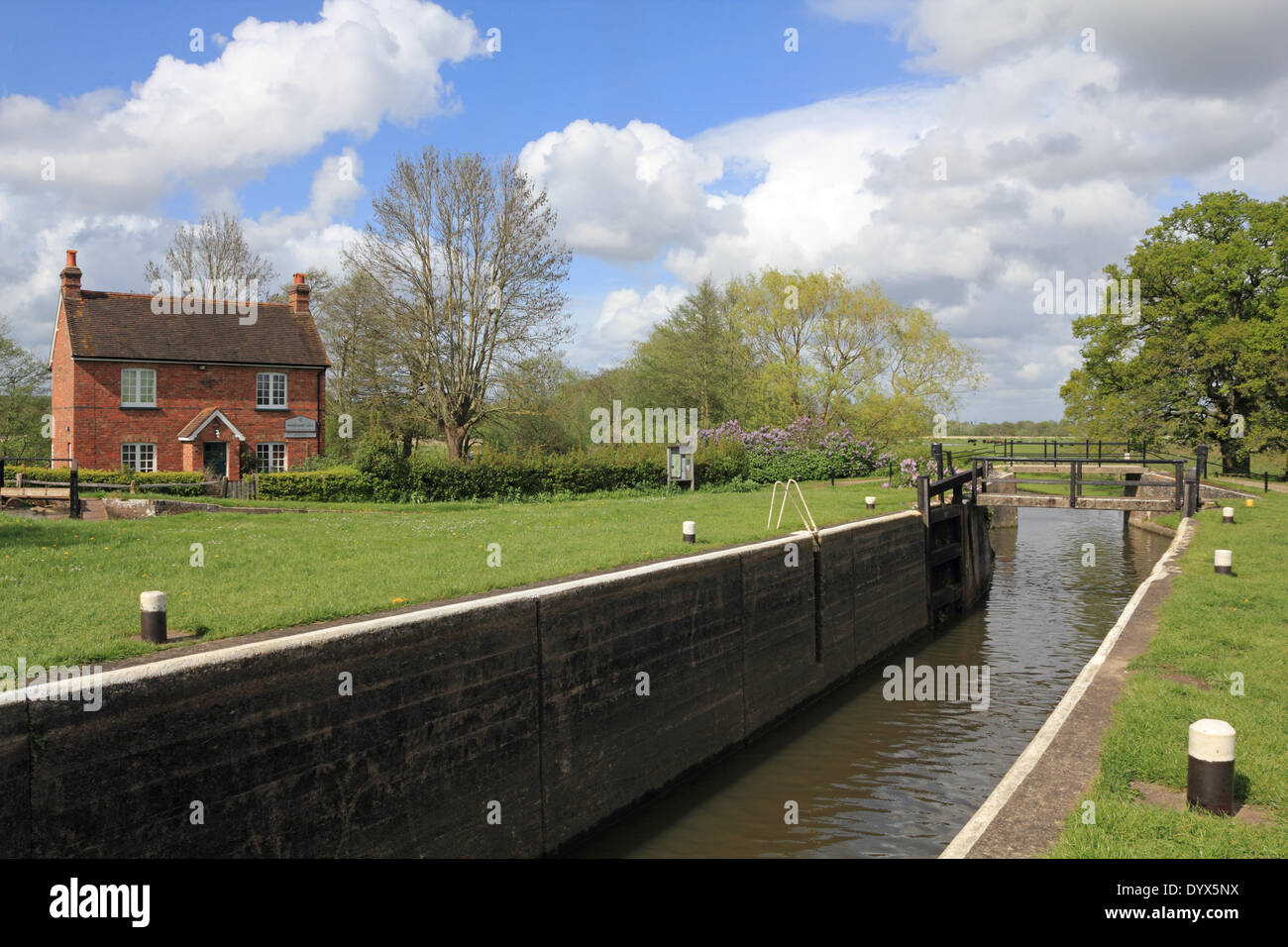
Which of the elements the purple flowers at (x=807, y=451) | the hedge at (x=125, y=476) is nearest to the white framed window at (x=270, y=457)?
the hedge at (x=125, y=476)

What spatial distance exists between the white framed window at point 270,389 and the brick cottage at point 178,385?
0.04 meters

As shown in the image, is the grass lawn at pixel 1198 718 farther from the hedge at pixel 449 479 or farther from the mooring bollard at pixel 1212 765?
the hedge at pixel 449 479

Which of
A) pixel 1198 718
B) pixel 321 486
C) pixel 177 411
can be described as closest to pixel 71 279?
pixel 177 411

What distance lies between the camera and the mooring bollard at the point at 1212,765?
215 inches

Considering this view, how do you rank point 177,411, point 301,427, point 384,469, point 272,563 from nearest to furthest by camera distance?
point 272,563 < point 384,469 < point 177,411 < point 301,427

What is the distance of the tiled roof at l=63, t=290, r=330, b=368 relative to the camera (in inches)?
1359

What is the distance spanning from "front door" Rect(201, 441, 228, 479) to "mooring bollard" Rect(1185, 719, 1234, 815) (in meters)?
36.0

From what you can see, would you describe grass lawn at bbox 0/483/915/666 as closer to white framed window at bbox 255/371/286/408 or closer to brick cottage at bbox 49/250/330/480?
brick cottage at bbox 49/250/330/480

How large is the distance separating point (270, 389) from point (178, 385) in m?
3.47

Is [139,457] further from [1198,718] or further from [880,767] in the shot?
[1198,718]

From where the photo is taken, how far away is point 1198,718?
7.48 meters

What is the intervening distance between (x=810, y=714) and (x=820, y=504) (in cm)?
952

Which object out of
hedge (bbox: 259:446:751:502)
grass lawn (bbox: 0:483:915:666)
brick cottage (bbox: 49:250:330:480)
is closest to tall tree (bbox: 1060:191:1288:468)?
hedge (bbox: 259:446:751:502)
